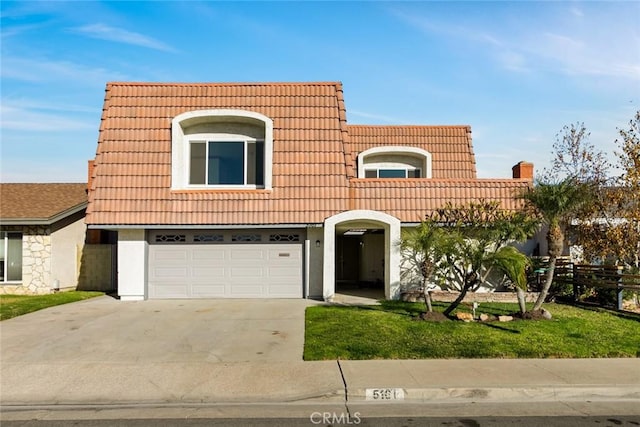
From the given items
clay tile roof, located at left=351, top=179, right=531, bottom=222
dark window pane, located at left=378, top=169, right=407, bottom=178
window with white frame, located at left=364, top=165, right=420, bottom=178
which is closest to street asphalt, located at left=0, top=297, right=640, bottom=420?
clay tile roof, located at left=351, top=179, right=531, bottom=222

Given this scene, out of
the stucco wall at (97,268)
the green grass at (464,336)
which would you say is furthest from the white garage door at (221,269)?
the stucco wall at (97,268)

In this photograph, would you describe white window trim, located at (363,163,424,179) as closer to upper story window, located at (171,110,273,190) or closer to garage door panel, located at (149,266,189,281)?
upper story window, located at (171,110,273,190)

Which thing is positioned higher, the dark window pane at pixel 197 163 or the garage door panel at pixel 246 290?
the dark window pane at pixel 197 163

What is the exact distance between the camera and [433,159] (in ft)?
76.2

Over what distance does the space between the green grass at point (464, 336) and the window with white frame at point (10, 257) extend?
12743 millimetres

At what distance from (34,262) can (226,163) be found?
331 inches

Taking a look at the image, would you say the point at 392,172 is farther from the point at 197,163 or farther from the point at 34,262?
the point at 34,262

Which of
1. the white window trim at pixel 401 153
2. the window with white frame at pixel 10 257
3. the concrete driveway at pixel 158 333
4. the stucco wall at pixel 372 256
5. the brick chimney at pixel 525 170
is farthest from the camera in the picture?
the white window trim at pixel 401 153

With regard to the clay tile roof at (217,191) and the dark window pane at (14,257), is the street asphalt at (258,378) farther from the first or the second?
the dark window pane at (14,257)

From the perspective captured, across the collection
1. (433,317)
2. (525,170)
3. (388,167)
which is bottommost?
(433,317)

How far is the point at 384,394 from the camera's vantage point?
7.09 metres

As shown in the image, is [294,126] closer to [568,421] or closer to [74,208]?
[74,208]

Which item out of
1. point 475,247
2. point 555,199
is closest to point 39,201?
point 475,247

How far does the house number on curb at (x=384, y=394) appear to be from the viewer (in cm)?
707
